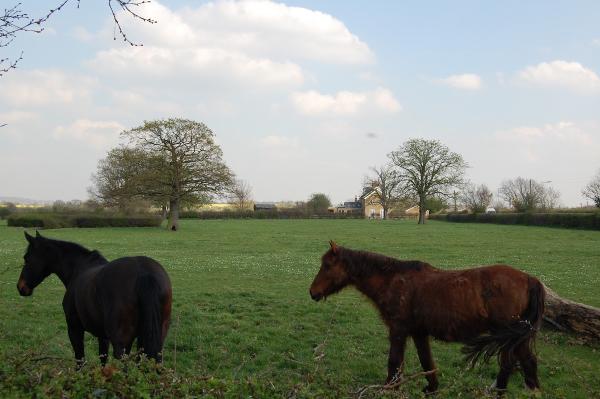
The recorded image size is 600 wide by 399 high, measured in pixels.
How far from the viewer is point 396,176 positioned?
7600 centimetres

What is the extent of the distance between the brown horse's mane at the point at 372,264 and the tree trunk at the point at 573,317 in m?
4.56

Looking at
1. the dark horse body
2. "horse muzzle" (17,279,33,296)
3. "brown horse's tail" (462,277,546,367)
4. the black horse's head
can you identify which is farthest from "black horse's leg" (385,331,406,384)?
"horse muzzle" (17,279,33,296)

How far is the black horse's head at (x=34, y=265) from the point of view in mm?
7773

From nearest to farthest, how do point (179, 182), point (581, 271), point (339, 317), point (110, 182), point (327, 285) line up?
point (327, 285) < point (339, 317) < point (581, 271) < point (179, 182) < point (110, 182)

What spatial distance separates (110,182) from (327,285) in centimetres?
6322

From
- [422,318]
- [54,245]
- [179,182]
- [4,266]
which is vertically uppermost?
[179,182]

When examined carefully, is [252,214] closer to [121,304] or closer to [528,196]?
[528,196]

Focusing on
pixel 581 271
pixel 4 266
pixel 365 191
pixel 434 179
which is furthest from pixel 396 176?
pixel 4 266

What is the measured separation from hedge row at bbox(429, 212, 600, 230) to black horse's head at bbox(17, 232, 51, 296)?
183 feet

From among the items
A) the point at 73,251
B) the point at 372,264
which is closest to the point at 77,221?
the point at 73,251

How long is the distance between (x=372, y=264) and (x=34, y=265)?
535 centimetres

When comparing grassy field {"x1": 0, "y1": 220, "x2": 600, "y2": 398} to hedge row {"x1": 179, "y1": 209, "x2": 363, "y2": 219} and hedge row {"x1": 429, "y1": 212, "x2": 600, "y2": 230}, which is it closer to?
hedge row {"x1": 429, "y1": 212, "x2": 600, "y2": 230}

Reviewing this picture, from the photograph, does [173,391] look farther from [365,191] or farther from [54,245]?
[365,191]

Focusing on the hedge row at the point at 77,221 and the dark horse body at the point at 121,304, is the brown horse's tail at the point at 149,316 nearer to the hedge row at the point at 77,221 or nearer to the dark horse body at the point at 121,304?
the dark horse body at the point at 121,304
